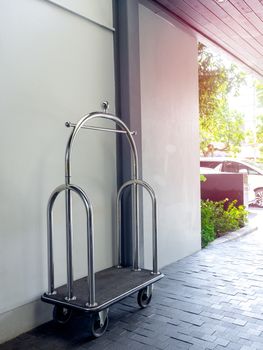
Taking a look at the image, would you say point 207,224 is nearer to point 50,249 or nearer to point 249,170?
point 50,249

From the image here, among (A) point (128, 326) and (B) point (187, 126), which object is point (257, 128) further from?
(A) point (128, 326)

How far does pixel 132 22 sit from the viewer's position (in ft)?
11.6

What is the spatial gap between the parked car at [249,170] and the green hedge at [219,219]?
2582 millimetres

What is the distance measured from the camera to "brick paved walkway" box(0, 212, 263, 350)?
7.98 feet

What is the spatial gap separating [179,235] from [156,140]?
121cm

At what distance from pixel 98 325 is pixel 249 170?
758 cm

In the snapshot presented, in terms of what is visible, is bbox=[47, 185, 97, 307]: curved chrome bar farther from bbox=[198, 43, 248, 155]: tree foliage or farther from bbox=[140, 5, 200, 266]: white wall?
bbox=[198, 43, 248, 155]: tree foliage

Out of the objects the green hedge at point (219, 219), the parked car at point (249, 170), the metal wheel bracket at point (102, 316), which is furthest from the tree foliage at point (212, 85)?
the metal wheel bracket at point (102, 316)

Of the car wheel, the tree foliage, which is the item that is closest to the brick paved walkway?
the tree foliage

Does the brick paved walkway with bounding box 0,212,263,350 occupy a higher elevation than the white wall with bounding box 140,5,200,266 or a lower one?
lower

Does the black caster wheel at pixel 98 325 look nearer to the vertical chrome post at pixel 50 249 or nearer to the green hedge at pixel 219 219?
the vertical chrome post at pixel 50 249

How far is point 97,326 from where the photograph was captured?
100 inches

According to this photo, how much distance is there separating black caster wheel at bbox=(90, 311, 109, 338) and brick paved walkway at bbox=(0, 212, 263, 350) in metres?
0.04

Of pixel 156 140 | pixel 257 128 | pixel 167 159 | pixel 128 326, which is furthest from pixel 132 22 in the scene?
pixel 257 128
